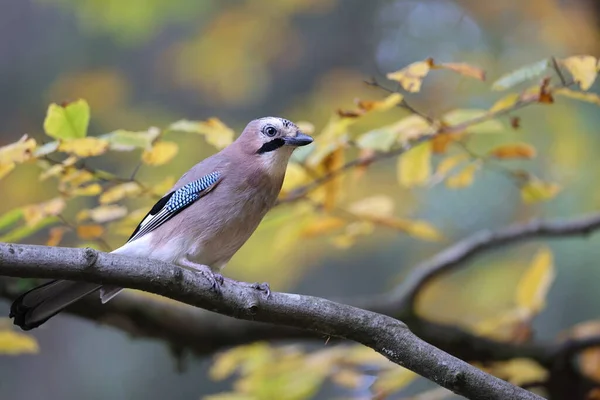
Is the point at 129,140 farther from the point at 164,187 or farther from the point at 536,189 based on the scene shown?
the point at 536,189

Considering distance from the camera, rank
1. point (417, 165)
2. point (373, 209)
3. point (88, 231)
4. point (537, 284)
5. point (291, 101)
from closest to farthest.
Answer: point (88, 231) → point (417, 165) → point (373, 209) → point (537, 284) → point (291, 101)

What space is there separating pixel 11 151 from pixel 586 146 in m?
3.97

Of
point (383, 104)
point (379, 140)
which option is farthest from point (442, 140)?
point (383, 104)

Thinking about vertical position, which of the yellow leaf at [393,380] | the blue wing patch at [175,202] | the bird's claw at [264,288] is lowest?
the yellow leaf at [393,380]

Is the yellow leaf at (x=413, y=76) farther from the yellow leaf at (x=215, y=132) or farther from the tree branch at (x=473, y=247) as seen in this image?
the tree branch at (x=473, y=247)

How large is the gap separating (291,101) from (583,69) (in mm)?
3981

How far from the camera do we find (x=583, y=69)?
2783 mm

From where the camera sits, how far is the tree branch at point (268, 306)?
7.45ft

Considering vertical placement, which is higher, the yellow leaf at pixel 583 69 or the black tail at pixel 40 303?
the yellow leaf at pixel 583 69

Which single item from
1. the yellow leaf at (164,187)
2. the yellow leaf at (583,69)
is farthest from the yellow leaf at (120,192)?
the yellow leaf at (583,69)

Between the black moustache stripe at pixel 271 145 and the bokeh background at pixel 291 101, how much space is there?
→ 1.93m

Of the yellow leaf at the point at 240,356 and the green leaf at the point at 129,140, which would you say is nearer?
the green leaf at the point at 129,140

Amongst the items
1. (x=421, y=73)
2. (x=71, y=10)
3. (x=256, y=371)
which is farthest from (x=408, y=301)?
(x=71, y=10)

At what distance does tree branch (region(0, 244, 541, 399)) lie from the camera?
227 centimetres
